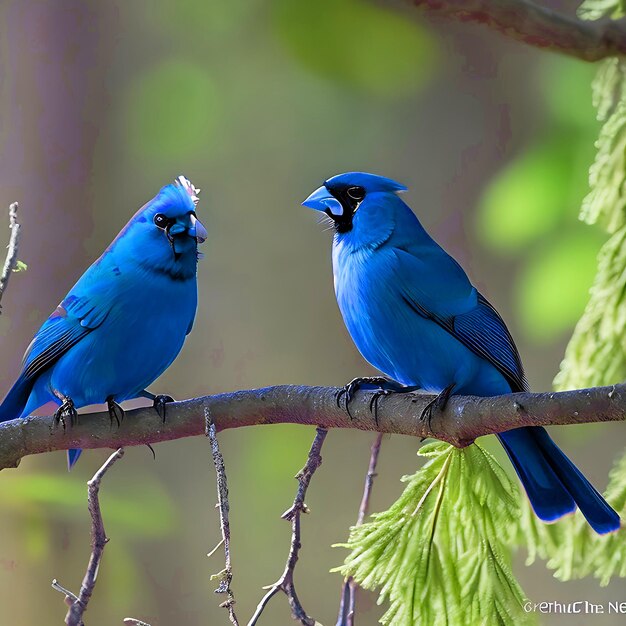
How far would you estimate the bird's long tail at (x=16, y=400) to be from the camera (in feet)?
4.26

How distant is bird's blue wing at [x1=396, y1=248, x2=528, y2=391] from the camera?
1.18 metres

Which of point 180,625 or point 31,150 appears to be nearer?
point 180,625

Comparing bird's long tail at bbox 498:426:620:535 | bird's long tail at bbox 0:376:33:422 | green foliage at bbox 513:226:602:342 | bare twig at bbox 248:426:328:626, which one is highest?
green foliage at bbox 513:226:602:342

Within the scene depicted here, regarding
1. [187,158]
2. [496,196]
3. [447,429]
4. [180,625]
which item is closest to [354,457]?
[180,625]

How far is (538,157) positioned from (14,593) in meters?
1.38

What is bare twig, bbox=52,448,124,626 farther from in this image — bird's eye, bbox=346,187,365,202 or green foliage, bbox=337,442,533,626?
bird's eye, bbox=346,187,365,202

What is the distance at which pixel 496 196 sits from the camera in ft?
6.32

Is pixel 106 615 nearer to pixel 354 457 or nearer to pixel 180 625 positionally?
pixel 180 625

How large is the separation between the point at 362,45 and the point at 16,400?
1.09 meters

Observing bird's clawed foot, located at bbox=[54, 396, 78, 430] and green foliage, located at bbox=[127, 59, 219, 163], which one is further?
green foliage, located at bbox=[127, 59, 219, 163]

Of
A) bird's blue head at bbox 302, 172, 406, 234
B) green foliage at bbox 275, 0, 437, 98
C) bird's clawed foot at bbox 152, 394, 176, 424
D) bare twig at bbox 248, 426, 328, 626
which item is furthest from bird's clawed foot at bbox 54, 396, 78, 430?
green foliage at bbox 275, 0, 437, 98

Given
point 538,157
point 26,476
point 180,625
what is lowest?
point 180,625

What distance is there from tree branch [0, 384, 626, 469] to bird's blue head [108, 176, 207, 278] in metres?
0.21

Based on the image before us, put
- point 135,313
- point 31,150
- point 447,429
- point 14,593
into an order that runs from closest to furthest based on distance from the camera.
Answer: point 447,429 < point 135,313 < point 14,593 < point 31,150
